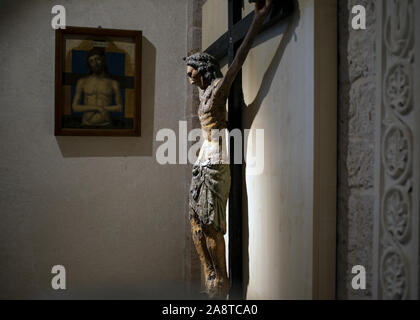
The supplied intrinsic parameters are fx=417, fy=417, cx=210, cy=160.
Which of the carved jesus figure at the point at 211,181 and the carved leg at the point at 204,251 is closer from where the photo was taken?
the carved jesus figure at the point at 211,181

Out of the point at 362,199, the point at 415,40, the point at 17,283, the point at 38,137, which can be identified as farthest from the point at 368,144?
the point at 17,283

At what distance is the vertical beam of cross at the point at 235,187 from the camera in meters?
2.22

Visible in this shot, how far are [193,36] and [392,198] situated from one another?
100 inches

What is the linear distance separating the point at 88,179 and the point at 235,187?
62.8 inches

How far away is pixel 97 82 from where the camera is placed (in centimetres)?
339

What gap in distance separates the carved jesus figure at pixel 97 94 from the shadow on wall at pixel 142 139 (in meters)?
0.16

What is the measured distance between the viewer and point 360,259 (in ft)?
4.53

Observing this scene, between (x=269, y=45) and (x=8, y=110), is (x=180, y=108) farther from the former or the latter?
(x=269, y=45)

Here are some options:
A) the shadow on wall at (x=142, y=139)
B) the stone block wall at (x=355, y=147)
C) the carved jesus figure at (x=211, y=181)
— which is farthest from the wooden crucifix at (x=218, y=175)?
the shadow on wall at (x=142, y=139)

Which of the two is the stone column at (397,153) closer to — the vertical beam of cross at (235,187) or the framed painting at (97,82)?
the vertical beam of cross at (235,187)

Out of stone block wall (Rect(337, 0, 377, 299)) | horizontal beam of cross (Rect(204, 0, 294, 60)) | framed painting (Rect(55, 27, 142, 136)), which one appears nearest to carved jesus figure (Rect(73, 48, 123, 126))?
framed painting (Rect(55, 27, 142, 136))

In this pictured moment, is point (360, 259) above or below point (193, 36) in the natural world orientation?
below

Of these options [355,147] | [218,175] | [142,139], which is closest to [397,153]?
[355,147]

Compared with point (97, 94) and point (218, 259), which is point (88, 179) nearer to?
point (97, 94)
